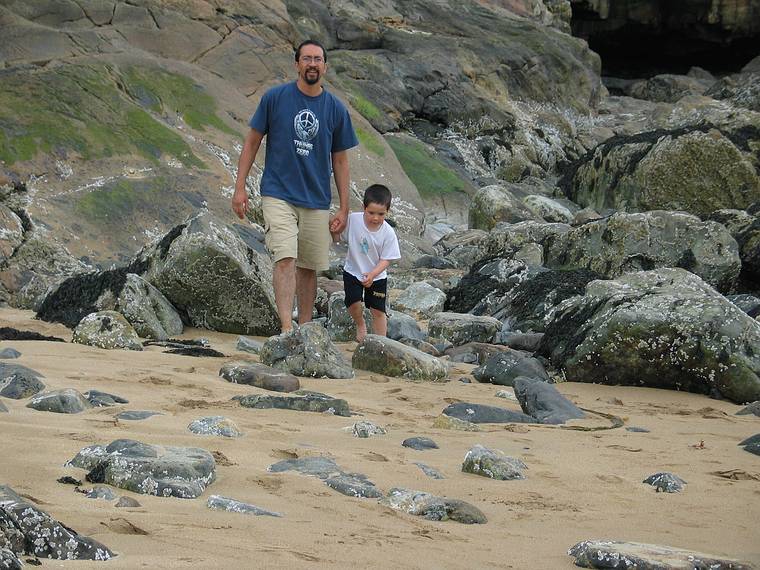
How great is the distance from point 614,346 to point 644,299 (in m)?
0.40

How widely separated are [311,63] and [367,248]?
127cm

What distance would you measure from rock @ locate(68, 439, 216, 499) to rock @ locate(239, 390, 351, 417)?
146 centimetres

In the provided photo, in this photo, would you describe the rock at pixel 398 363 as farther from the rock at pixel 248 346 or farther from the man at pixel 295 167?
the rock at pixel 248 346

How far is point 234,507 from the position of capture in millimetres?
2838

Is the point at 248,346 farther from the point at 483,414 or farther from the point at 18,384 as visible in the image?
the point at 18,384

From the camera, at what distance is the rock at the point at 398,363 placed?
630cm

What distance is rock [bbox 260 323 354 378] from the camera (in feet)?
19.6

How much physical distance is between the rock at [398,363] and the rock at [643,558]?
11.6ft

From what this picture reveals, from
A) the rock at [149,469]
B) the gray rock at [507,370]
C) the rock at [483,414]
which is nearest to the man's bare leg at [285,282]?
the gray rock at [507,370]

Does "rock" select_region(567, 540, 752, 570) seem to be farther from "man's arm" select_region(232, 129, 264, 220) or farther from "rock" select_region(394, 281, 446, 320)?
"rock" select_region(394, 281, 446, 320)

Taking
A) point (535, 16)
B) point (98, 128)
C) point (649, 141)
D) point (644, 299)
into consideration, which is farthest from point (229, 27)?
point (535, 16)

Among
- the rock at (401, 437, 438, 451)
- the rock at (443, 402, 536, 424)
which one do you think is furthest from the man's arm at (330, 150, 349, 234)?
the rock at (401, 437, 438, 451)

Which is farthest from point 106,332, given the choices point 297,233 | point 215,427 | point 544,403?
point 215,427

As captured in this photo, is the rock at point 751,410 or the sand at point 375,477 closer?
Answer: the sand at point 375,477
